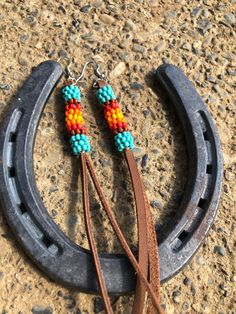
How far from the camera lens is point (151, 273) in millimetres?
1112

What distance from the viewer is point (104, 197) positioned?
1.18 m

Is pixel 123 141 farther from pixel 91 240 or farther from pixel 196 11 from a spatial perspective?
pixel 196 11

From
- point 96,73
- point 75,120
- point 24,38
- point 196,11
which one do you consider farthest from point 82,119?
point 196,11

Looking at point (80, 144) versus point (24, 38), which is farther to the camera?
point (24, 38)

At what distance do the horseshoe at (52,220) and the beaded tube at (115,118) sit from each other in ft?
0.36

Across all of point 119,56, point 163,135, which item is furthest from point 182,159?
point 119,56

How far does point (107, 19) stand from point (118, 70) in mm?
159

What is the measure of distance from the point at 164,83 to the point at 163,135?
0.12 metres

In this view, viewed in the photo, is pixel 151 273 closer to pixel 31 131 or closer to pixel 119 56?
pixel 31 131

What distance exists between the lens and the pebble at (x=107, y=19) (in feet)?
4.91

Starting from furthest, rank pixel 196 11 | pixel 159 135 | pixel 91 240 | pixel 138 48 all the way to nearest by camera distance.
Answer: pixel 196 11 < pixel 138 48 < pixel 159 135 < pixel 91 240

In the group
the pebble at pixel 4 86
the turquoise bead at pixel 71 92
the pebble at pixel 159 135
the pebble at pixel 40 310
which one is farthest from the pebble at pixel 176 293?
the pebble at pixel 4 86

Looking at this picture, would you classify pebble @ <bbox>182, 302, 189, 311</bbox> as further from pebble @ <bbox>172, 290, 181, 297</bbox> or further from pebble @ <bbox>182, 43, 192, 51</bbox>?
pebble @ <bbox>182, 43, 192, 51</bbox>

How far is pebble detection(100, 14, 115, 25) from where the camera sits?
4.91ft
